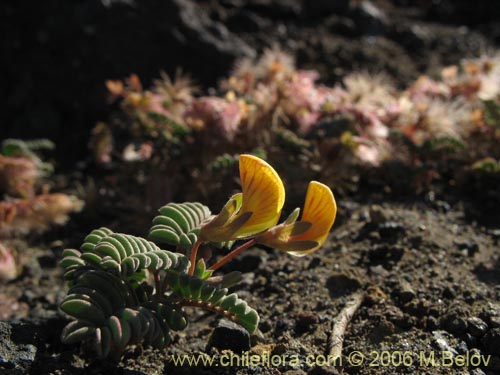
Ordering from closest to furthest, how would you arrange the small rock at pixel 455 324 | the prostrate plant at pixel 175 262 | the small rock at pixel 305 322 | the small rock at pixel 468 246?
1. the prostrate plant at pixel 175 262
2. the small rock at pixel 455 324
3. the small rock at pixel 305 322
4. the small rock at pixel 468 246

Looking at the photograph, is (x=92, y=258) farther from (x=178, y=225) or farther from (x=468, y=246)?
(x=468, y=246)

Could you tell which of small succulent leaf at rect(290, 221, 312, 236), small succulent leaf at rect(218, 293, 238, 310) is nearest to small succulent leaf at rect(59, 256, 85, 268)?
small succulent leaf at rect(218, 293, 238, 310)

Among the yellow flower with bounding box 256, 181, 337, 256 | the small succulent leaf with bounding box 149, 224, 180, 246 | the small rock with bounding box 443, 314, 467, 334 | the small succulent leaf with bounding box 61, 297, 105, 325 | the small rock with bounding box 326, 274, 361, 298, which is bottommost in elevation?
the small rock with bounding box 326, 274, 361, 298

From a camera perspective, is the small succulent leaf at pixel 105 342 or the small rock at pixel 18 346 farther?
the small rock at pixel 18 346

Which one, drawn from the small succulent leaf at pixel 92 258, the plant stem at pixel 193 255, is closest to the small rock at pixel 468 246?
the plant stem at pixel 193 255

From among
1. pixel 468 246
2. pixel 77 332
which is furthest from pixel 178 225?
pixel 468 246

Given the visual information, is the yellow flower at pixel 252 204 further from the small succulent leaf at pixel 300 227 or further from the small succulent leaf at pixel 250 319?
the small succulent leaf at pixel 250 319

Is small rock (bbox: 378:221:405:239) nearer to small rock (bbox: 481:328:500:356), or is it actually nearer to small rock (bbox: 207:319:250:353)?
small rock (bbox: 481:328:500:356)
